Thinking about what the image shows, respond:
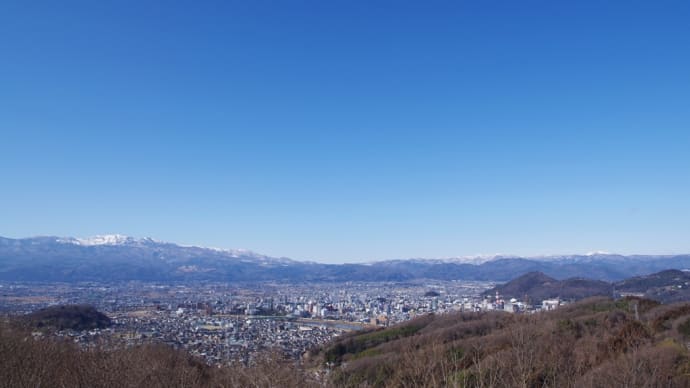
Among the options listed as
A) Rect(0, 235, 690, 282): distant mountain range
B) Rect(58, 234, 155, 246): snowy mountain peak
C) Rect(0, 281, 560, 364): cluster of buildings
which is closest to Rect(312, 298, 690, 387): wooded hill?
Rect(0, 281, 560, 364): cluster of buildings

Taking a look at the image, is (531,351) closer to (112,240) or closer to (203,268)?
(203,268)

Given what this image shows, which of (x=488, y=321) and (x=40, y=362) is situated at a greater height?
(x=40, y=362)

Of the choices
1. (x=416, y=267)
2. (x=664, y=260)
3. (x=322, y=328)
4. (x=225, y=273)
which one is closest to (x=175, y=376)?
(x=322, y=328)

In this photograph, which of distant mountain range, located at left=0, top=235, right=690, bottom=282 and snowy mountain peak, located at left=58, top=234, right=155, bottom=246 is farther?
snowy mountain peak, located at left=58, top=234, right=155, bottom=246

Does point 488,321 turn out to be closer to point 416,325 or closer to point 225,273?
point 416,325

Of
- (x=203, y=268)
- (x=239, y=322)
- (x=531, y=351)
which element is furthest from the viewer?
(x=203, y=268)

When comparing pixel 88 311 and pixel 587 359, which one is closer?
pixel 587 359

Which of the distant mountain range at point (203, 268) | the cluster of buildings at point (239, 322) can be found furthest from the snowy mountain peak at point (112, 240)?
the cluster of buildings at point (239, 322)

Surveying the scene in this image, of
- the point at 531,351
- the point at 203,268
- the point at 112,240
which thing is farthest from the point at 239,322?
the point at 112,240

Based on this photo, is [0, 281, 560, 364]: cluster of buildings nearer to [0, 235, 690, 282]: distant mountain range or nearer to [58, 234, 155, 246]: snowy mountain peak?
[0, 235, 690, 282]: distant mountain range
